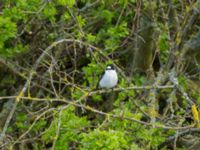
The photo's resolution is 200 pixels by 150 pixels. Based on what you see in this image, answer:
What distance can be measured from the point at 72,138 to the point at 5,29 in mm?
1271

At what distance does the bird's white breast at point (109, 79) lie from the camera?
6.12 meters

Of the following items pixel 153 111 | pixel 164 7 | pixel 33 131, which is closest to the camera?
pixel 153 111

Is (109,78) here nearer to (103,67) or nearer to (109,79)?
(109,79)

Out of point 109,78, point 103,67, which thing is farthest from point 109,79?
point 103,67

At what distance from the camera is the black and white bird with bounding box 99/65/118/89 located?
608 cm

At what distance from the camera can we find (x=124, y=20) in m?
6.92

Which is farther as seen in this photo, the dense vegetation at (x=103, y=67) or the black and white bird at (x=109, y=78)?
the black and white bird at (x=109, y=78)

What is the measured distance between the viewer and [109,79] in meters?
6.12

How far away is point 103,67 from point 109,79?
0.36m

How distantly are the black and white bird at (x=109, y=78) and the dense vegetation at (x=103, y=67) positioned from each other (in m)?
0.09

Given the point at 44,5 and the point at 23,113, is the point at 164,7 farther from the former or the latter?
the point at 23,113

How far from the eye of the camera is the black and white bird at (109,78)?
6082mm

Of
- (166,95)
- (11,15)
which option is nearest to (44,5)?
(11,15)

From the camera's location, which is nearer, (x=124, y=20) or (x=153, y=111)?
(x=153, y=111)
